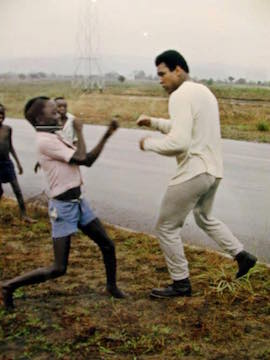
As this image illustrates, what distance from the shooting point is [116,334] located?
3.74 m

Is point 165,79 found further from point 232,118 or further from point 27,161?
point 232,118

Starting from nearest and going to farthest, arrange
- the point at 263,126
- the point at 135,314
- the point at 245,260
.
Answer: the point at 135,314 → the point at 245,260 → the point at 263,126

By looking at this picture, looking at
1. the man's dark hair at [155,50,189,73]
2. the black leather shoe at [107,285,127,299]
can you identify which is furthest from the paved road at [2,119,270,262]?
the man's dark hair at [155,50,189,73]

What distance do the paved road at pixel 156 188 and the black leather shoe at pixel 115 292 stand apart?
179 centimetres

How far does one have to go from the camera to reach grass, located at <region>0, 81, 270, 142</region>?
19.0 m

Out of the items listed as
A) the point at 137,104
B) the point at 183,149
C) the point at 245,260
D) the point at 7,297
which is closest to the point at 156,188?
the point at 245,260

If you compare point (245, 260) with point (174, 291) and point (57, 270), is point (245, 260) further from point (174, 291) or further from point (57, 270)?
point (57, 270)

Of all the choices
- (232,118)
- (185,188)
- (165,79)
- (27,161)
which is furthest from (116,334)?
(232,118)

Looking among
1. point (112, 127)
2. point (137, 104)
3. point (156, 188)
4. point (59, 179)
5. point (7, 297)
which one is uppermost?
point (112, 127)

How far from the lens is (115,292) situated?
438cm

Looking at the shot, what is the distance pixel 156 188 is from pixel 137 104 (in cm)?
1632

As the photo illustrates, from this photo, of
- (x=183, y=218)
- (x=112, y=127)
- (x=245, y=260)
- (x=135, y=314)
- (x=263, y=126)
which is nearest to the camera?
(x=112, y=127)

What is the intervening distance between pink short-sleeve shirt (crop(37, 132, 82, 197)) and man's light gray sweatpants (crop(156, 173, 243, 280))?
71 centimetres

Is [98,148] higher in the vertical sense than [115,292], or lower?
higher
